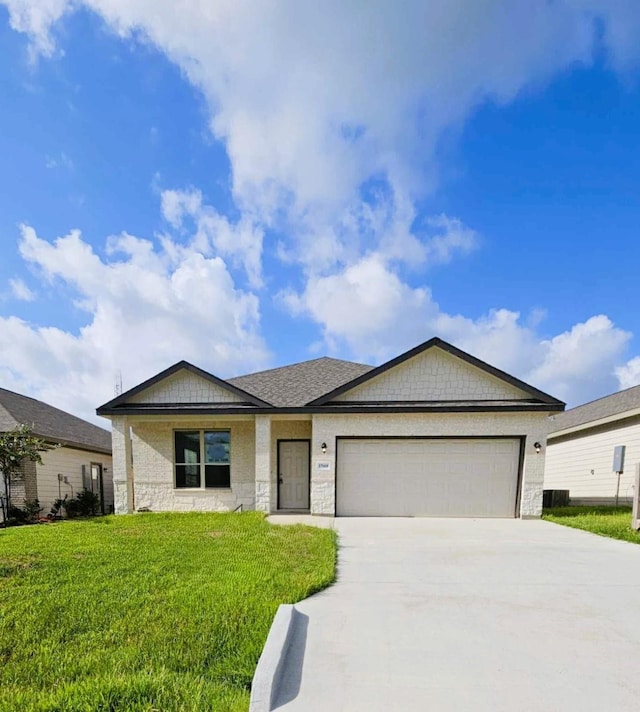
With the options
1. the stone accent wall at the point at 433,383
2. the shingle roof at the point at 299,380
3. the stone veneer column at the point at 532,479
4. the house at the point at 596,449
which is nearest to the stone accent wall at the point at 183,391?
the shingle roof at the point at 299,380

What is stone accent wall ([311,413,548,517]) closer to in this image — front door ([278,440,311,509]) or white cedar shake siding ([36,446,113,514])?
front door ([278,440,311,509])

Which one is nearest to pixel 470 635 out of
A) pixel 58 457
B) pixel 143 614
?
pixel 143 614

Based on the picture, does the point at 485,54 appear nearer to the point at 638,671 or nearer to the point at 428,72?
the point at 428,72

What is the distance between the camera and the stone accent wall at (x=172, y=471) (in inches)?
440

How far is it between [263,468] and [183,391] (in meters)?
3.24

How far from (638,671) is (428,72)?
1030cm

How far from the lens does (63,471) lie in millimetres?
14594

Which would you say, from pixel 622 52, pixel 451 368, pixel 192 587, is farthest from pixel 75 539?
pixel 622 52

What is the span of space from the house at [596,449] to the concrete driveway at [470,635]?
796 cm

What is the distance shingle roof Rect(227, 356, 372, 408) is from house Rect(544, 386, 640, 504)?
354 inches

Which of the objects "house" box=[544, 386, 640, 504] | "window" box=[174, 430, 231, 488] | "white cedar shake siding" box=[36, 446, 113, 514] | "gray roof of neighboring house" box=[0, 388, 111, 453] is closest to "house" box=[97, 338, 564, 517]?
"window" box=[174, 430, 231, 488]

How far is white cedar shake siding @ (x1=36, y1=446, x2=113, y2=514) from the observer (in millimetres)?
13203

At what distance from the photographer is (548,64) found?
8.24 meters

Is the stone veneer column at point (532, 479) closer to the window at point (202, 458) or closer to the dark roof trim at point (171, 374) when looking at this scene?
the dark roof trim at point (171, 374)
